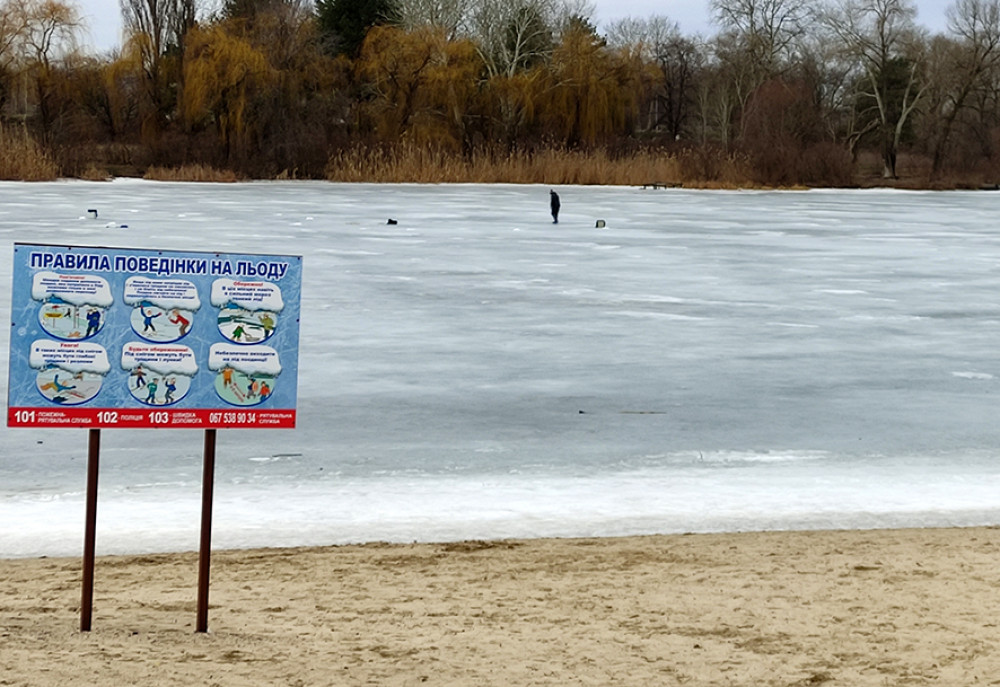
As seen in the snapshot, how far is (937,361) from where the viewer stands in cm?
1016

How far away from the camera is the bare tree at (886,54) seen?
56.7 meters

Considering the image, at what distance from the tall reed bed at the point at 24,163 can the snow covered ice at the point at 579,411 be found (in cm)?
1946

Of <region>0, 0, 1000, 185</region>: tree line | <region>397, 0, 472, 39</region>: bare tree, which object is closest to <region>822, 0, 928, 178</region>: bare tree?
Result: <region>0, 0, 1000, 185</region>: tree line

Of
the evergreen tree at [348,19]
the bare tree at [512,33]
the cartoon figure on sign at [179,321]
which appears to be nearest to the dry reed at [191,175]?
the evergreen tree at [348,19]

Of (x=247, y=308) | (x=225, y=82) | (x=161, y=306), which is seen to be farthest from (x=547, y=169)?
(x=161, y=306)

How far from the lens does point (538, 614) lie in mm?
4914

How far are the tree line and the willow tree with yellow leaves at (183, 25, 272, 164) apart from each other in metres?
0.06

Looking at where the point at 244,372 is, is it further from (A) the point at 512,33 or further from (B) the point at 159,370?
(A) the point at 512,33

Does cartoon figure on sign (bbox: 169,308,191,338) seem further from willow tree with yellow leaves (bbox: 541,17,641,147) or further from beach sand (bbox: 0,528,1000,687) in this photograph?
willow tree with yellow leaves (bbox: 541,17,641,147)

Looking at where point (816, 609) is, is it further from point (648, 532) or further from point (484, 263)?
point (484, 263)

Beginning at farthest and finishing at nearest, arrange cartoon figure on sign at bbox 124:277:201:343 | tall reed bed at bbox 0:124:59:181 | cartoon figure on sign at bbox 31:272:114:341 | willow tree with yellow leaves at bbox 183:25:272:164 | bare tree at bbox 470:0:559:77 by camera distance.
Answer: bare tree at bbox 470:0:559:77, willow tree with yellow leaves at bbox 183:25:272:164, tall reed bed at bbox 0:124:59:181, cartoon figure on sign at bbox 124:277:201:343, cartoon figure on sign at bbox 31:272:114:341

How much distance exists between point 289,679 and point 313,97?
4681 cm

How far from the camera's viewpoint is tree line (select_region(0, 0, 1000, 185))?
45562mm

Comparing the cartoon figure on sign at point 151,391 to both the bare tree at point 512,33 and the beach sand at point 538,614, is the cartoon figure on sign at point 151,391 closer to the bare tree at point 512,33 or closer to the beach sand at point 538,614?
the beach sand at point 538,614
